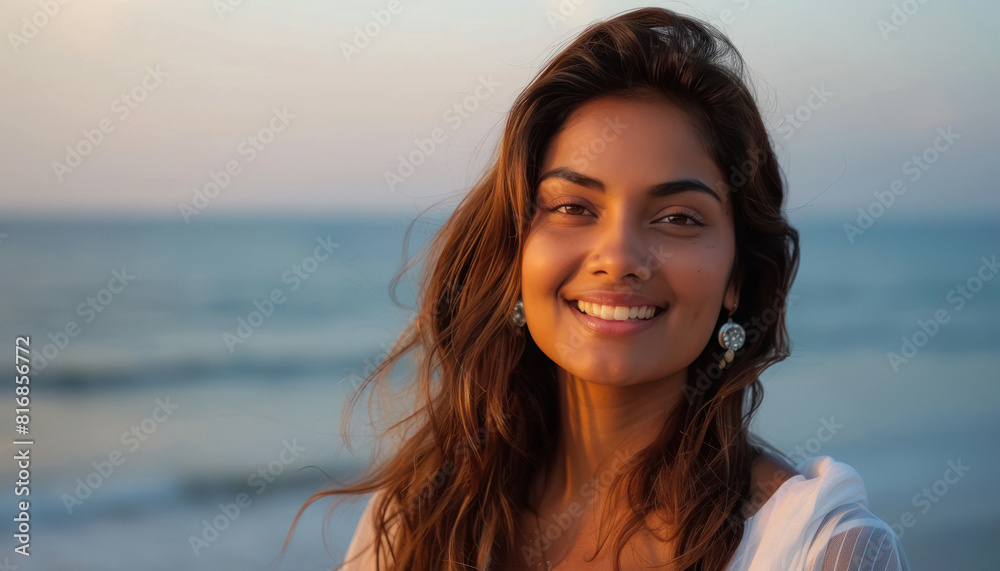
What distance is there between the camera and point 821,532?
2.11 m

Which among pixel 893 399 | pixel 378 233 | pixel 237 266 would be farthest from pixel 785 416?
pixel 378 233

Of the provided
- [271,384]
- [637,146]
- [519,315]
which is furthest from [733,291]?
[271,384]

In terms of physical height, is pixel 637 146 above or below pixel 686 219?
above

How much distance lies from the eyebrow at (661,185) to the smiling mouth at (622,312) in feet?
1.03

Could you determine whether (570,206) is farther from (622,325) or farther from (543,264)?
(622,325)

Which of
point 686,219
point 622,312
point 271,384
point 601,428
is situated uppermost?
point 686,219

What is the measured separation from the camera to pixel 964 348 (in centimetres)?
1223

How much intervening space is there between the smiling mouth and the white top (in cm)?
56

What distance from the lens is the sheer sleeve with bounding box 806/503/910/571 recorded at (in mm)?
2049

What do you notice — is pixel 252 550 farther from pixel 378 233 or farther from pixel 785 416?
pixel 378 233

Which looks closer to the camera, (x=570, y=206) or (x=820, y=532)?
(x=820, y=532)

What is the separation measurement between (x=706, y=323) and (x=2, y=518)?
7.33 meters

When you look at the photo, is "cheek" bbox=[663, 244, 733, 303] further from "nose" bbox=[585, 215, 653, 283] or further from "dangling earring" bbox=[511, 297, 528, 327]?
"dangling earring" bbox=[511, 297, 528, 327]

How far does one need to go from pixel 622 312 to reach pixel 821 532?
732mm
